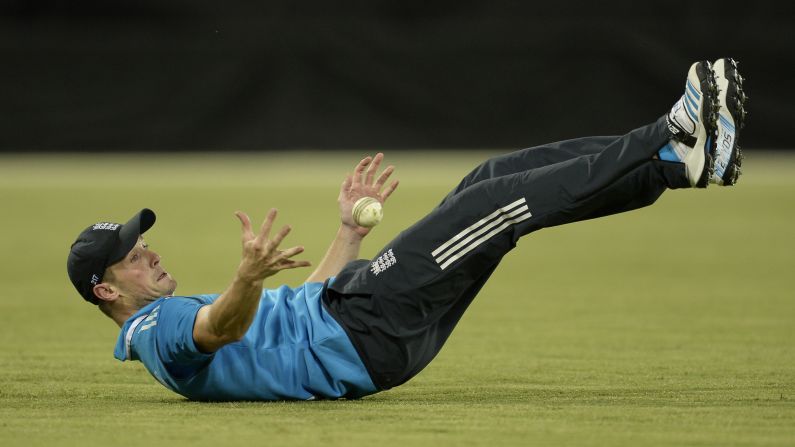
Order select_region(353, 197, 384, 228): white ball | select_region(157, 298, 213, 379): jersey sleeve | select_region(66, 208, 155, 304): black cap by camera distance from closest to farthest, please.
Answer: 1. select_region(157, 298, 213, 379): jersey sleeve
2. select_region(66, 208, 155, 304): black cap
3. select_region(353, 197, 384, 228): white ball

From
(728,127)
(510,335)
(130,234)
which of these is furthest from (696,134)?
(510,335)

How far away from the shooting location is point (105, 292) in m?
4.64

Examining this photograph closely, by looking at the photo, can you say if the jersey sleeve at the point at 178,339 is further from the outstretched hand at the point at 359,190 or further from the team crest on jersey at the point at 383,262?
the outstretched hand at the point at 359,190

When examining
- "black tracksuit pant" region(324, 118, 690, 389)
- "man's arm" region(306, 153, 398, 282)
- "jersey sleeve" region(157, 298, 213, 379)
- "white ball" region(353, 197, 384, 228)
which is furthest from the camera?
"man's arm" region(306, 153, 398, 282)

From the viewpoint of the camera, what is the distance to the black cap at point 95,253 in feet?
15.2

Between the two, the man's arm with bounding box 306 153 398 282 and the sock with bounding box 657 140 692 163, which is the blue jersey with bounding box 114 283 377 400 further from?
the sock with bounding box 657 140 692 163

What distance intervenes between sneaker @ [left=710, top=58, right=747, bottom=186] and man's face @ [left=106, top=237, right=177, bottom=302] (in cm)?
204

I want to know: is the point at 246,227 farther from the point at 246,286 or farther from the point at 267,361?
the point at 267,361

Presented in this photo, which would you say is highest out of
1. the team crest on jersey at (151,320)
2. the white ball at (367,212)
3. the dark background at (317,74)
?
the dark background at (317,74)

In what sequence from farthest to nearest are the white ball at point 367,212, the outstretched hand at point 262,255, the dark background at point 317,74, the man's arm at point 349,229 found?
the dark background at point 317,74 → the man's arm at point 349,229 → the white ball at point 367,212 → the outstretched hand at point 262,255

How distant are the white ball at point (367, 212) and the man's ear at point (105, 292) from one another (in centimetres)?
100

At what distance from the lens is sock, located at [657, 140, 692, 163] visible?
4.30 metres

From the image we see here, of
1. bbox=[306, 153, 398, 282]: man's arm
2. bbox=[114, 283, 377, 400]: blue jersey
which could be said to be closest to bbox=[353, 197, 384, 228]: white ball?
bbox=[306, 153, 398, 282]: man's arm

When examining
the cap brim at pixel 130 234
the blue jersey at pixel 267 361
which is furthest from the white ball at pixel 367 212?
the cap brim at pixel 130 234
